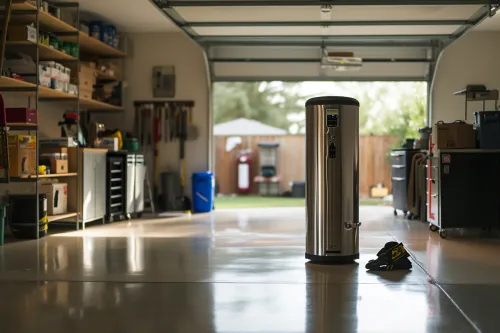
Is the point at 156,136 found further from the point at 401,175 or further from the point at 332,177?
the point at 332,177

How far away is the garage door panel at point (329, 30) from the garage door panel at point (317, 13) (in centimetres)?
69

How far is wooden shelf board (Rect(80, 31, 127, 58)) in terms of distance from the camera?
9.43 meters

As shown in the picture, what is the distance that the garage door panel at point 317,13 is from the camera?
8211 millimetres

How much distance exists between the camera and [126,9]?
955 centimetres

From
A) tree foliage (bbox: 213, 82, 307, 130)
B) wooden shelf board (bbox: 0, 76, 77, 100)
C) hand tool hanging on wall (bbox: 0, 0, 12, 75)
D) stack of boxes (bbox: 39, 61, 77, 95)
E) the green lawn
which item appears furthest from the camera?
tree foliage (bbox: 213, 82, 307, 130)

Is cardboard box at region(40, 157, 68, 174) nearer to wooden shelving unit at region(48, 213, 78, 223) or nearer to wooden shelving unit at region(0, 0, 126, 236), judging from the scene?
wooden shelving unit at region(0, 0, 126, 236)

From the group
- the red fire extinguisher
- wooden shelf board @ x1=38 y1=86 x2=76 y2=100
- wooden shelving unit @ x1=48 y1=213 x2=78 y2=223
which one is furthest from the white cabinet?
the red fire extinguisher

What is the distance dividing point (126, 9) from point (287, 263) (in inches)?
226

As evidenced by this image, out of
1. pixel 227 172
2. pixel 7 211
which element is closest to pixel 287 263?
pixel 7 211

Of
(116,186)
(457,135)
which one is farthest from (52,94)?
(457,135)

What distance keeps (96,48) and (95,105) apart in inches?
39.5

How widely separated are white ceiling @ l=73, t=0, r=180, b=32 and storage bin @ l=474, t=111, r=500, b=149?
4456mm

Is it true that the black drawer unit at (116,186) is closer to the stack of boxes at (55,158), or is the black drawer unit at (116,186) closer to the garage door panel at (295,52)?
the stack of boxes at (55,158)

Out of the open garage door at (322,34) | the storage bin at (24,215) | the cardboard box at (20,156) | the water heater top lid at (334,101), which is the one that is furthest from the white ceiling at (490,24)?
the storage bin at (24,215)
